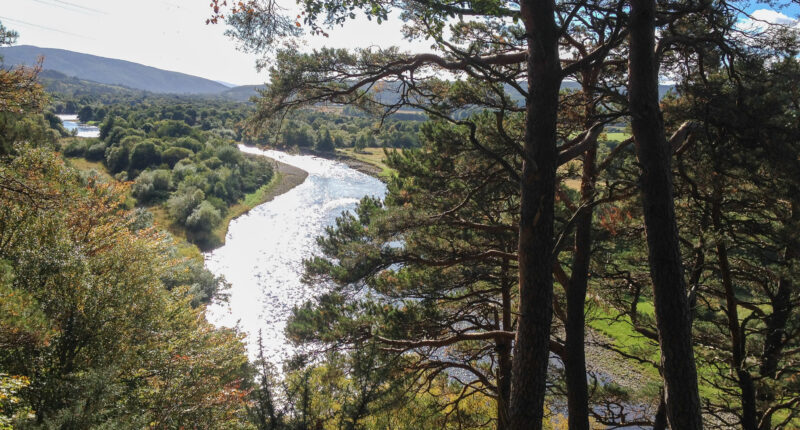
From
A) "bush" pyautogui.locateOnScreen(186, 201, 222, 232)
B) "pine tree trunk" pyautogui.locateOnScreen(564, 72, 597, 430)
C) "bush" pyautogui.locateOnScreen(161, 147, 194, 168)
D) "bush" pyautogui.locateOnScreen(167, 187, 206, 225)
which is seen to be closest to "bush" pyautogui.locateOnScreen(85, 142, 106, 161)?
"bush" pyautogui.locateOnScreen(161, 147, 194, 168)

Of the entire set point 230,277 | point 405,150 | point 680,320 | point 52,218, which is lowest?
point 230,277

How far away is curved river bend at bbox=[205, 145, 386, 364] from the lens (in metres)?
18.6

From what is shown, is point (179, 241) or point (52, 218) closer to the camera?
point (52, 218)

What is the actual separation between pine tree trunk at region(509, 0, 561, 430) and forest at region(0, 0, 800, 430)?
2cm

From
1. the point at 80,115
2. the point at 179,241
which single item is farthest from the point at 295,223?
the point at 80,115

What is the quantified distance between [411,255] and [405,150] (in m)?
2.83

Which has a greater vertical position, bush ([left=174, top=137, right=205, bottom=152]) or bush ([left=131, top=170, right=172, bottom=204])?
Answer: bush ([left=174, top=137, right=205, bottom=152])

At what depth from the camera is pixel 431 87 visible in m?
6.16

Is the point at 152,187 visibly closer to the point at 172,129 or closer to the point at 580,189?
the point at 172,129

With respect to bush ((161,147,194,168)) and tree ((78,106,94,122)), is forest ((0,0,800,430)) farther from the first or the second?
tree ((78,106,94,122))

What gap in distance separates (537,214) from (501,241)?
4.22 m

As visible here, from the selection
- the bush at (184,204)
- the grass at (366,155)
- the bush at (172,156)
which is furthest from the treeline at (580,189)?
the bush at (172,156)

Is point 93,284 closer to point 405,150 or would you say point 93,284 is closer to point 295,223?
point 405,150

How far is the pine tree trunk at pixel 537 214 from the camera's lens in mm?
2992
